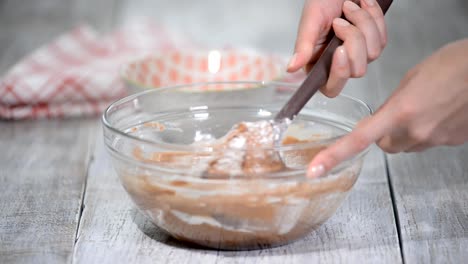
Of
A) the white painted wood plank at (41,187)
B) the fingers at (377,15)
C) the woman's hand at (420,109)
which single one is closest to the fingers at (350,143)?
the woman's hand at (420,109)

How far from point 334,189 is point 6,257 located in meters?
0.47

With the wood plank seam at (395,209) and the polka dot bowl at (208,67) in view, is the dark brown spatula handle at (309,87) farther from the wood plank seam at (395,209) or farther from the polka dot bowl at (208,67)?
the polka dot bowl at (208,67)

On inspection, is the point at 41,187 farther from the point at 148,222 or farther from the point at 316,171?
the point at 316,171

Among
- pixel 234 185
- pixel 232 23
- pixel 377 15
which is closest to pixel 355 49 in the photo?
pixel 377 15

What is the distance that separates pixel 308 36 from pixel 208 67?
2.38ft

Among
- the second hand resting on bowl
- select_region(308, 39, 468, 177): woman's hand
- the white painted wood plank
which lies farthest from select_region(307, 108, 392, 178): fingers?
the white painted wood plank

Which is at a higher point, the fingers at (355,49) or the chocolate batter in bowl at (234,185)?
the fingers at (355,49)

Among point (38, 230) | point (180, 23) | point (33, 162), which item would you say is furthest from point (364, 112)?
point (180, 23)

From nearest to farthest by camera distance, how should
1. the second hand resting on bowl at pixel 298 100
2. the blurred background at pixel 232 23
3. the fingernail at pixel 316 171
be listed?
the fingernail at pixel 316 171, the second hand resting on bowl at pixel 298 100, the blurred background at pixel 232 23

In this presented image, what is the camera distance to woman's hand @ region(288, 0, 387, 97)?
3.69ft

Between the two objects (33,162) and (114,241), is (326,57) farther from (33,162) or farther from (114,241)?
(33,162)

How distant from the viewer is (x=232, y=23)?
8.78 feet

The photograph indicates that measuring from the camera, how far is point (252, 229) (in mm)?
1054

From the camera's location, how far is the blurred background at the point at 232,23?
7.41ft
